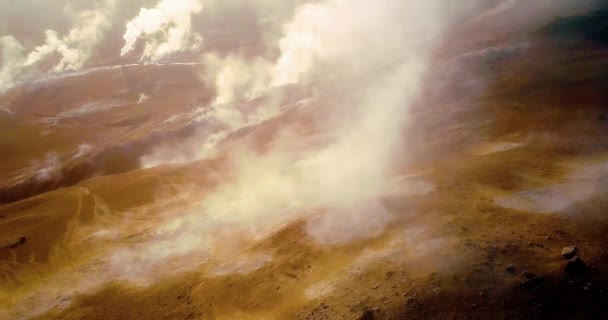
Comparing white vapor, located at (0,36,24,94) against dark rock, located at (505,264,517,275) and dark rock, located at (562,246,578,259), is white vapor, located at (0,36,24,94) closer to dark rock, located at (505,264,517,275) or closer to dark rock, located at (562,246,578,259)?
dark rock, located at (505,264,517,275)

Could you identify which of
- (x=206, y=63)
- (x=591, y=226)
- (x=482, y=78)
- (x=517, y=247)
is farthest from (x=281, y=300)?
(x=206, y=63)

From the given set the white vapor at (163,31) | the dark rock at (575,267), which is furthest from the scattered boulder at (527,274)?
the white vapor at (163,31)

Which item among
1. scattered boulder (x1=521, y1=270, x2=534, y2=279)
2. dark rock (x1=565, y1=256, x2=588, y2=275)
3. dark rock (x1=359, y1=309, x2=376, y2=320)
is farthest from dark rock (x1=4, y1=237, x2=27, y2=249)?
dark rock (x1=565, y1=256, x2=588, y2=275)

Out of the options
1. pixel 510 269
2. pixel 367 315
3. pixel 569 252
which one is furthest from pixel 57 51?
pixel 569 252

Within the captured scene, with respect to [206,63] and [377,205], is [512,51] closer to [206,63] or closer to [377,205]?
[377,205]

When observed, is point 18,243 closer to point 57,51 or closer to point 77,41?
point 57,51
